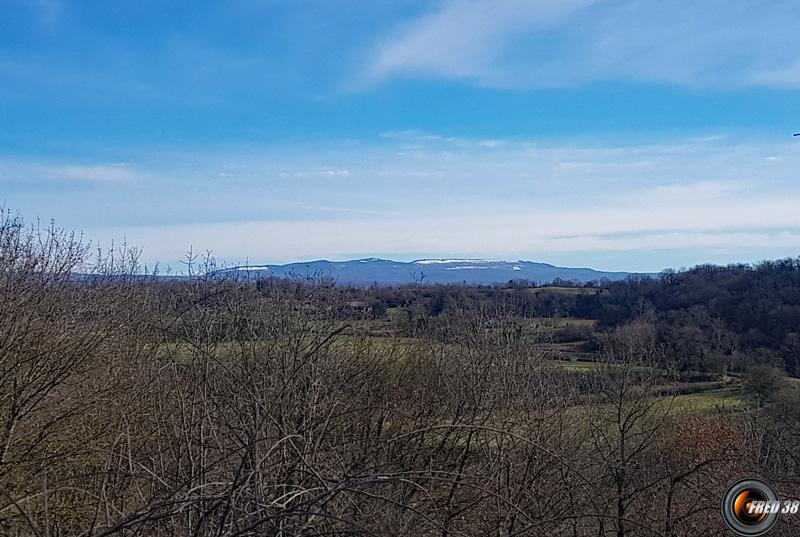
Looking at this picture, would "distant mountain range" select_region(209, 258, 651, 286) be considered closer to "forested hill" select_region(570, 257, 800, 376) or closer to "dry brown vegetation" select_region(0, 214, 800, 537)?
"dry brown vegetation" select_region(0, 214, 800, 537)

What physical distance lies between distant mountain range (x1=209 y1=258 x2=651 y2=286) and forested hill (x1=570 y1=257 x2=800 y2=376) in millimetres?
7032

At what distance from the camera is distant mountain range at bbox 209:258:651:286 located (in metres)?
15.6

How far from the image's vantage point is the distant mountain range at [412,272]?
15.6 m

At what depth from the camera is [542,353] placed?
16.8m

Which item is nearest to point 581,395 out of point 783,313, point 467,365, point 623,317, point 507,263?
point 467,365

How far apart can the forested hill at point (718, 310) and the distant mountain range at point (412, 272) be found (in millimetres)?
7032

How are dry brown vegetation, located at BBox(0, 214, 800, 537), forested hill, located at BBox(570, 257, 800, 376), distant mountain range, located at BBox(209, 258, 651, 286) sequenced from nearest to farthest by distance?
1. dry brown vegetation, located at BBox(0, 214, 800, 537)
2. distant mountain range, located at BBox(209, 258, 651, 286)
3. forested hill, located at BBox(570, 257, 800, 376)

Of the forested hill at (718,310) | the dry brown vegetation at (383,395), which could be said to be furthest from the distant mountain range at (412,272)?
the forested hill at (718,310)

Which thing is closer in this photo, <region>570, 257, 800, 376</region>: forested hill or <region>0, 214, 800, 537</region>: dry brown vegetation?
<region>0, 214, 800, 537</region>: dry brown vegetation

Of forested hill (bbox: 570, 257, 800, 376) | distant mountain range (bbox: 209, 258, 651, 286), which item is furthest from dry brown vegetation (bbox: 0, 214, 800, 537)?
forested hill (bbox: 570, 257, 800, 376)

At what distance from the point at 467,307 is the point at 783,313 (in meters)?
18.7

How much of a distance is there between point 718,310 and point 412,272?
2086cm

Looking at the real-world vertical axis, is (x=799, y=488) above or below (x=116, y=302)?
below

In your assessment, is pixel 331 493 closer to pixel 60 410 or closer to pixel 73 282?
pixel 60 410
